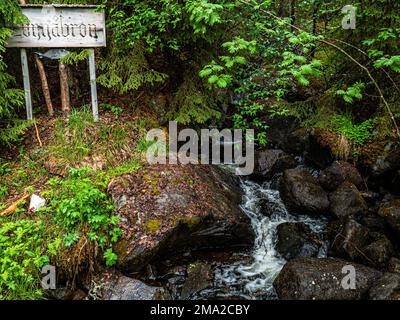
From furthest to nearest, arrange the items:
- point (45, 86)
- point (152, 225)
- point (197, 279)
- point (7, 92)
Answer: point (45, 86) < point (7, 92) < point (152, 225) < point (197, 279)

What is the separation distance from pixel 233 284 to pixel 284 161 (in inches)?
170

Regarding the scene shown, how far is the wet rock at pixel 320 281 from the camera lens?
5.25 metres

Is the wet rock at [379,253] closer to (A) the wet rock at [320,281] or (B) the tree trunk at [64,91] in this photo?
(A) the wet rock at [320,281]

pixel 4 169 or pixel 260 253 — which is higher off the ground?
pixel 4 169

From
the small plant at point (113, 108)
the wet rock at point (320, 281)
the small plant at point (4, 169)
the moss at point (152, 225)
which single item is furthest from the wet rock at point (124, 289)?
the small plant at point (113, 108)

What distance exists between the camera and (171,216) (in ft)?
19.8

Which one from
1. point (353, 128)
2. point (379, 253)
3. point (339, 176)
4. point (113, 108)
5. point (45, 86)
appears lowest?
point (379, 253)

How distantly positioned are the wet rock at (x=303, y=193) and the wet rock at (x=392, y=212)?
117 cm

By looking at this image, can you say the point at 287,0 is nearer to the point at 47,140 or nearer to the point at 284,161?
the point at 284,161

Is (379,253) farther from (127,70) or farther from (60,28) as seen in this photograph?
(60,28)

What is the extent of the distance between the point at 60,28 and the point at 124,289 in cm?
541

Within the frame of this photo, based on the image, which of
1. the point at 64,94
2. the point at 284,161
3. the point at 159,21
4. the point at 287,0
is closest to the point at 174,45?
the point at 159,21

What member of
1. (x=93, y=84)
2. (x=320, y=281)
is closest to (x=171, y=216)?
(x=320, y=281)

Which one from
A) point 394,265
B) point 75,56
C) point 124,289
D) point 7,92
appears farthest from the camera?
point 75,56
